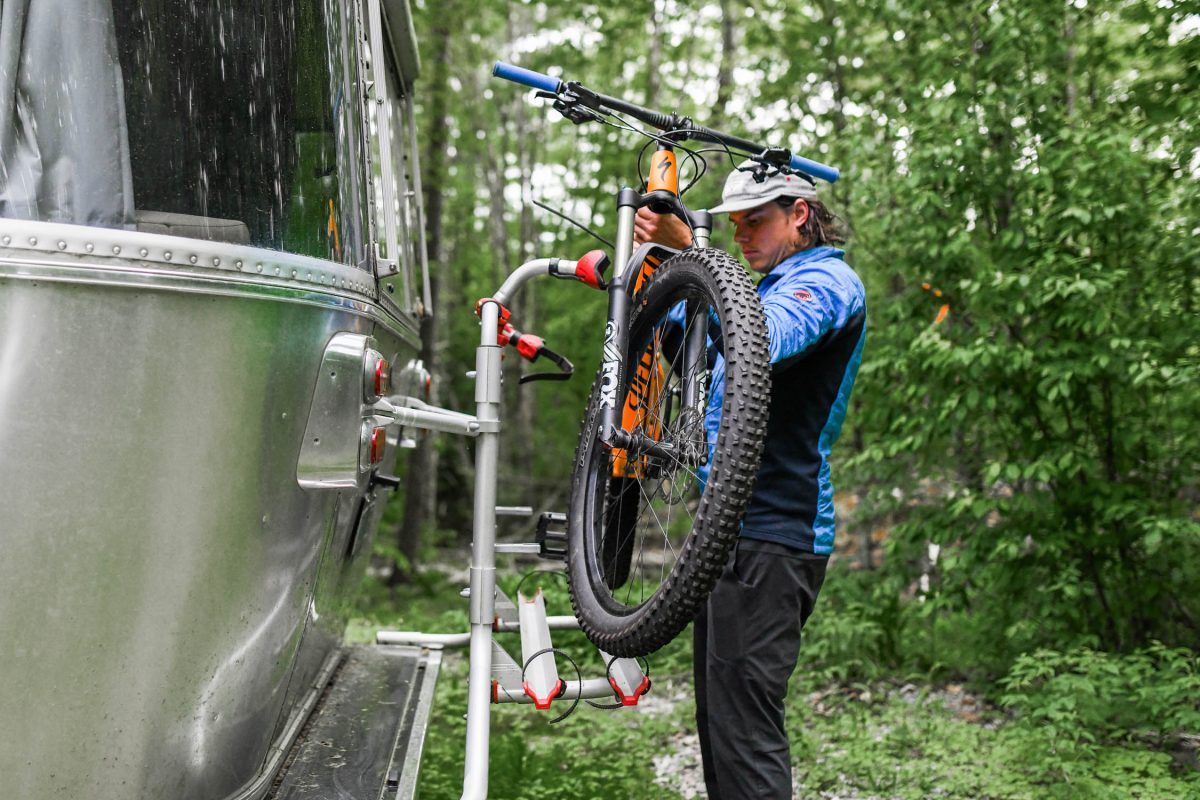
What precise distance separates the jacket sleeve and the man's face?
26 centimetres

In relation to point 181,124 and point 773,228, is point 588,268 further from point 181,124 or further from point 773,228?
point 181,124

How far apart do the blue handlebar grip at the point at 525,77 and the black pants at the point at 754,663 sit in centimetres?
145

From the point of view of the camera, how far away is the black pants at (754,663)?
8.72ft

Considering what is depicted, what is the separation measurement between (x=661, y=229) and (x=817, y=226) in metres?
0.48

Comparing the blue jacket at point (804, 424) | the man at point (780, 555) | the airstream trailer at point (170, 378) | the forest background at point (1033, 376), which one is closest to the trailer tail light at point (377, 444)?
the airstream trailer at point (170, 378)

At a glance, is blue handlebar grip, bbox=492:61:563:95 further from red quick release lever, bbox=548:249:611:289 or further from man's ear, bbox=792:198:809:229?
man's ear, bbox=792:198:809:229

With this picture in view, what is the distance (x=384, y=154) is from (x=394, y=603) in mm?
7519

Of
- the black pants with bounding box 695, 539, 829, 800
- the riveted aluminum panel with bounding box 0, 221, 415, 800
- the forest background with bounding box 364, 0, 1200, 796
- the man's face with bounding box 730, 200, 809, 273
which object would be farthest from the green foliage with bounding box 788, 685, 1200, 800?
the riveted aluminum panel with bounding box 0, 221, 415, 800

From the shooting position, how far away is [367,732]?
3.13 meters

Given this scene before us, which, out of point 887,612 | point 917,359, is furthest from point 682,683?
point 917,359

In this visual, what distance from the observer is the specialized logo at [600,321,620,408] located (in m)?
A: 2.85

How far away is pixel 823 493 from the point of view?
2.79 m

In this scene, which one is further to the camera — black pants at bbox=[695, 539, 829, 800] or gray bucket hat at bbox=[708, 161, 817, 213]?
gray bucket hat at bbox=[708, 161, 817, 213]

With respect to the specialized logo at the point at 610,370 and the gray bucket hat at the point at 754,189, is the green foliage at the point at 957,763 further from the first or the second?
the gray bucket hat at the point at 754,189
